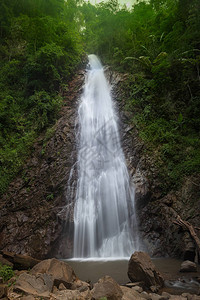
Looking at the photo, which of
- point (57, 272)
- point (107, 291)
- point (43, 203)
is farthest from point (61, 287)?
point (43, 203)

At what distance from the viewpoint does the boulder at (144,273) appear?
14.4 ft

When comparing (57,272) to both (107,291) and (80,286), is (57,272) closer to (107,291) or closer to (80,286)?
(80,286)

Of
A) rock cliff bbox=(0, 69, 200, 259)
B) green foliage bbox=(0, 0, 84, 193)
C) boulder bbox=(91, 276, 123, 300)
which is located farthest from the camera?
green foliage bbox=(0, 0, 84, 193)

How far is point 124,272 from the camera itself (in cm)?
544

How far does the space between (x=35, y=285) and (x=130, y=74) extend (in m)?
14.0

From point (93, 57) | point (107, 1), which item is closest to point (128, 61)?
point (93, 57)

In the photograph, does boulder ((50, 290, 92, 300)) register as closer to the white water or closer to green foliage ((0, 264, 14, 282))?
green foliage ((0, 264, 14, 282))

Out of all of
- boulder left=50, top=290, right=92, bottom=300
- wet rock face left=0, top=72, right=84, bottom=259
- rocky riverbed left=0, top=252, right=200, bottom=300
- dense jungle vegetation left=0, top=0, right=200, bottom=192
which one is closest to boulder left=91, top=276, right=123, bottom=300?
rocky riverbed left=0, top=252, right=200, bottom=300

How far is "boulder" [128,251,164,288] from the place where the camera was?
4.38 metres

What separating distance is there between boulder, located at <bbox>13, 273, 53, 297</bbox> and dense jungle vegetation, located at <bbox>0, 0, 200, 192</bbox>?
623 cm

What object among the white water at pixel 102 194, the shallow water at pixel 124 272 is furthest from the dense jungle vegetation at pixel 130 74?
the shallow water at pixel 124 272

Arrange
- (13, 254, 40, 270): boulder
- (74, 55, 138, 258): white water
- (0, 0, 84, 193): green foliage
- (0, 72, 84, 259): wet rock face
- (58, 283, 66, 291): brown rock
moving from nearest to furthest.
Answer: (58, 283, 66, 291): brown rock, (13, 254, 40, 270): boulder, (74, 55, 138, 258): white water, (0, 72, 84, 259): wet rock face, (0, 0, 84, 193): green foliage

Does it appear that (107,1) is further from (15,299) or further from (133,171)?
(15,299)

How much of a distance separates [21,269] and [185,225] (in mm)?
5298
